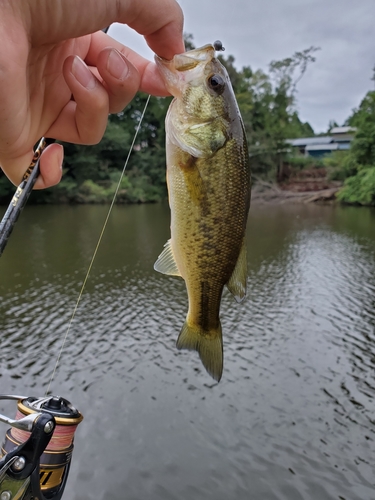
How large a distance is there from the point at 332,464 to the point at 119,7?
297 inches

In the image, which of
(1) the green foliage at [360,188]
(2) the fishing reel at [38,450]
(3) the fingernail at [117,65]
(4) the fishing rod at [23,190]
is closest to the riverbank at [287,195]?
(1) the green foliage at [360,188]

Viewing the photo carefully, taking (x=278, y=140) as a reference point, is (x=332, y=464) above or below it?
below

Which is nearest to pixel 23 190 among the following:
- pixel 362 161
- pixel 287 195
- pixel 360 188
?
pixel 360 188

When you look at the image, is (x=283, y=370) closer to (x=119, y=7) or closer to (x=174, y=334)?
(x=174, y=334)

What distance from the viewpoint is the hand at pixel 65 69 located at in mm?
1167

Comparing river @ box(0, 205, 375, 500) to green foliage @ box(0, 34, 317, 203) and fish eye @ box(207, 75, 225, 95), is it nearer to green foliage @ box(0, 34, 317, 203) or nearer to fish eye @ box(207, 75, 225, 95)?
fish eye @ box(207, 75, 225, 95)

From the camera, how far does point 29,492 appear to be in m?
2.20

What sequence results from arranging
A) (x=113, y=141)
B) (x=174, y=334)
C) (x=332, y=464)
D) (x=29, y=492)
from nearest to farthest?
(x=29, y=492) → (x=332, y=464) → (x=174, y=334) → (x=113, y=141)

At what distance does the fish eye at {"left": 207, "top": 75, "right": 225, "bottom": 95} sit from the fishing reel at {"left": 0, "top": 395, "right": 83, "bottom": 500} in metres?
1.85

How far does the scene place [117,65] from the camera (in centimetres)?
157

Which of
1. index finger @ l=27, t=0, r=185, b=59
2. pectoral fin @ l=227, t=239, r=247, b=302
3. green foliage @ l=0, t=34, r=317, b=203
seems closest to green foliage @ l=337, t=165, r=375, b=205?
green foliage @ l=0, t=34, r=317, b=203

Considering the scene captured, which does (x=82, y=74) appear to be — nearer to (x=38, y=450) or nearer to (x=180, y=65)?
(x=180, y=65)

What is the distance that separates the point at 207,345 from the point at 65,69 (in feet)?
4.29

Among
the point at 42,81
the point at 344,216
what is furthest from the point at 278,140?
the point at 42,81
